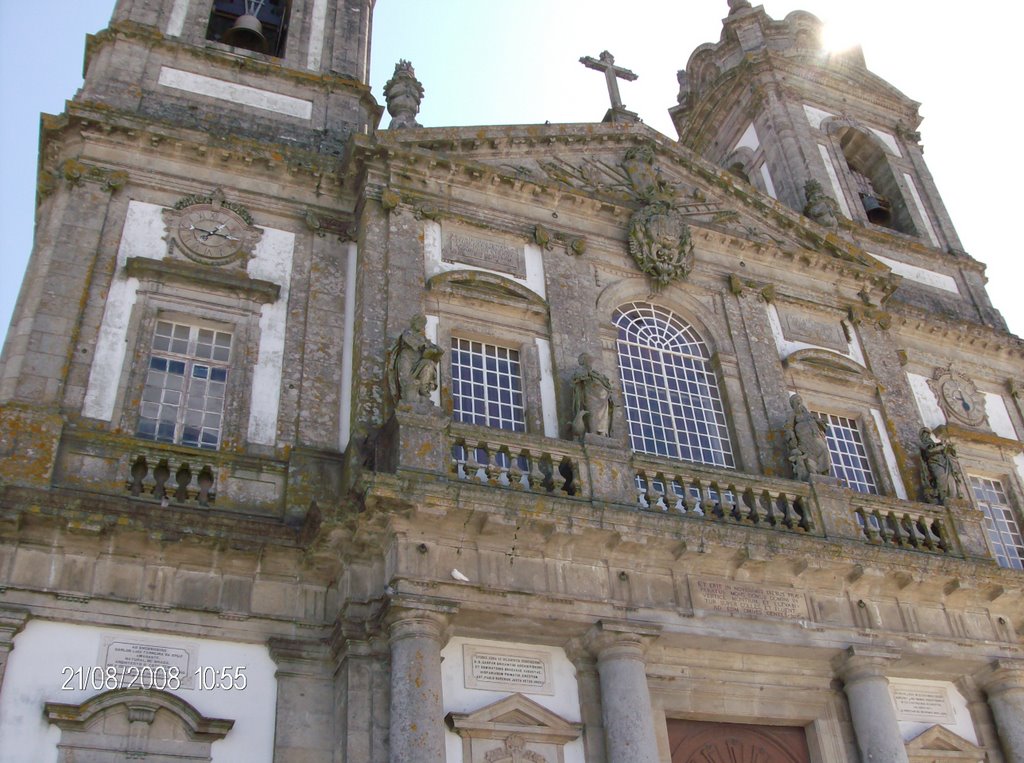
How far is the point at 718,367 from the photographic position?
1430 centimetres

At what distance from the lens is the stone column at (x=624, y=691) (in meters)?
9.78

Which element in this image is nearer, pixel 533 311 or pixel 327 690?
pixel 327 690

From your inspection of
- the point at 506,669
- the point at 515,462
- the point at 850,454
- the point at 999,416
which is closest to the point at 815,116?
the point at 999,416

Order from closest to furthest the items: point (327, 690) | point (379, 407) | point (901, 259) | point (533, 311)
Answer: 1. point (327, 690)
2. point (379, 407)
3. point (533, 311)
4. point (901, 259)

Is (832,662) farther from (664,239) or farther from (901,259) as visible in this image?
(901,259)

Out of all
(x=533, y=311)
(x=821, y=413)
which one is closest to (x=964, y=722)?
(x=821, y=413)

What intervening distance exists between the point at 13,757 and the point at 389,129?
30.6 feet

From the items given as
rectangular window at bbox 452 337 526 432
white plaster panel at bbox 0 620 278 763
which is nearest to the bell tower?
rectangular window at bbox 452 337 526 432

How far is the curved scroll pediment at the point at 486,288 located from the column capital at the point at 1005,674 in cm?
686

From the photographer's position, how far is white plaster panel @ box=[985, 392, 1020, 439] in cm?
1700

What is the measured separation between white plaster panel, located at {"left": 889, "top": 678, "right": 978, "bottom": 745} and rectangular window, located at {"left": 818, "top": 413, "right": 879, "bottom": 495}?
2.64m

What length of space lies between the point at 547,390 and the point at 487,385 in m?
0.75

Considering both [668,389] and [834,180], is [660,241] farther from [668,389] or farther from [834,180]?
[834,180]

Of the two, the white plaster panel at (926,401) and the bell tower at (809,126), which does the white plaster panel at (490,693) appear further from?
the bell tower at (809,126)
